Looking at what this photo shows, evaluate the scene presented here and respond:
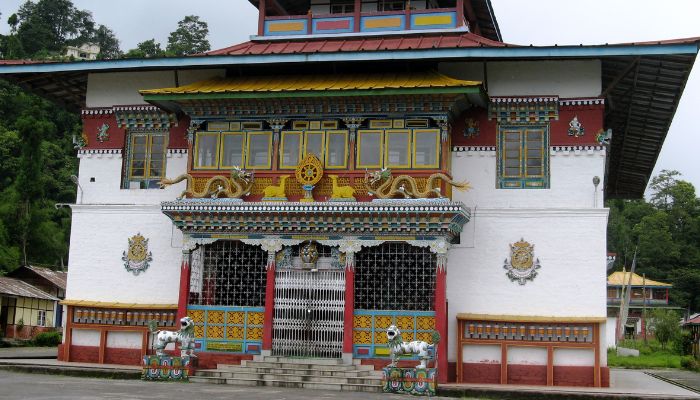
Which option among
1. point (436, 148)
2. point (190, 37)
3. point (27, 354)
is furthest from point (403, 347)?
point (190, 37)

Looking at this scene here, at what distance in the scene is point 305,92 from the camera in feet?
59.9

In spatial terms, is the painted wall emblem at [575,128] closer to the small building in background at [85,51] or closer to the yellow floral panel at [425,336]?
the yellow floral panel at [425,336]

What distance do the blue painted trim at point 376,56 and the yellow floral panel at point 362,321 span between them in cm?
547

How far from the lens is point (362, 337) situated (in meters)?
17.9

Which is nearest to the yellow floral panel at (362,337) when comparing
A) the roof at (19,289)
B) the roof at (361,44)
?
the roof at (361,44)

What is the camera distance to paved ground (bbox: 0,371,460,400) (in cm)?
1330

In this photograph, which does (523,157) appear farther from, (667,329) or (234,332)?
(667,329)

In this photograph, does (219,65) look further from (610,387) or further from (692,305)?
(692,305)

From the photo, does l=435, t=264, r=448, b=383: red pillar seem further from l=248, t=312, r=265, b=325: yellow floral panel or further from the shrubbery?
the shrubbery

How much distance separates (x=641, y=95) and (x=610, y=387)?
6.80 meters

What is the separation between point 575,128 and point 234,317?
836cm

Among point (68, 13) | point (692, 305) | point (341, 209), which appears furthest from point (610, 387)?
point (68, 13)

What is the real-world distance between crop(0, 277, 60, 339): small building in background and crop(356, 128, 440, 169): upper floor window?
22180mm

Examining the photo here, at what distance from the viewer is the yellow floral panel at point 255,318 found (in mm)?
18516
